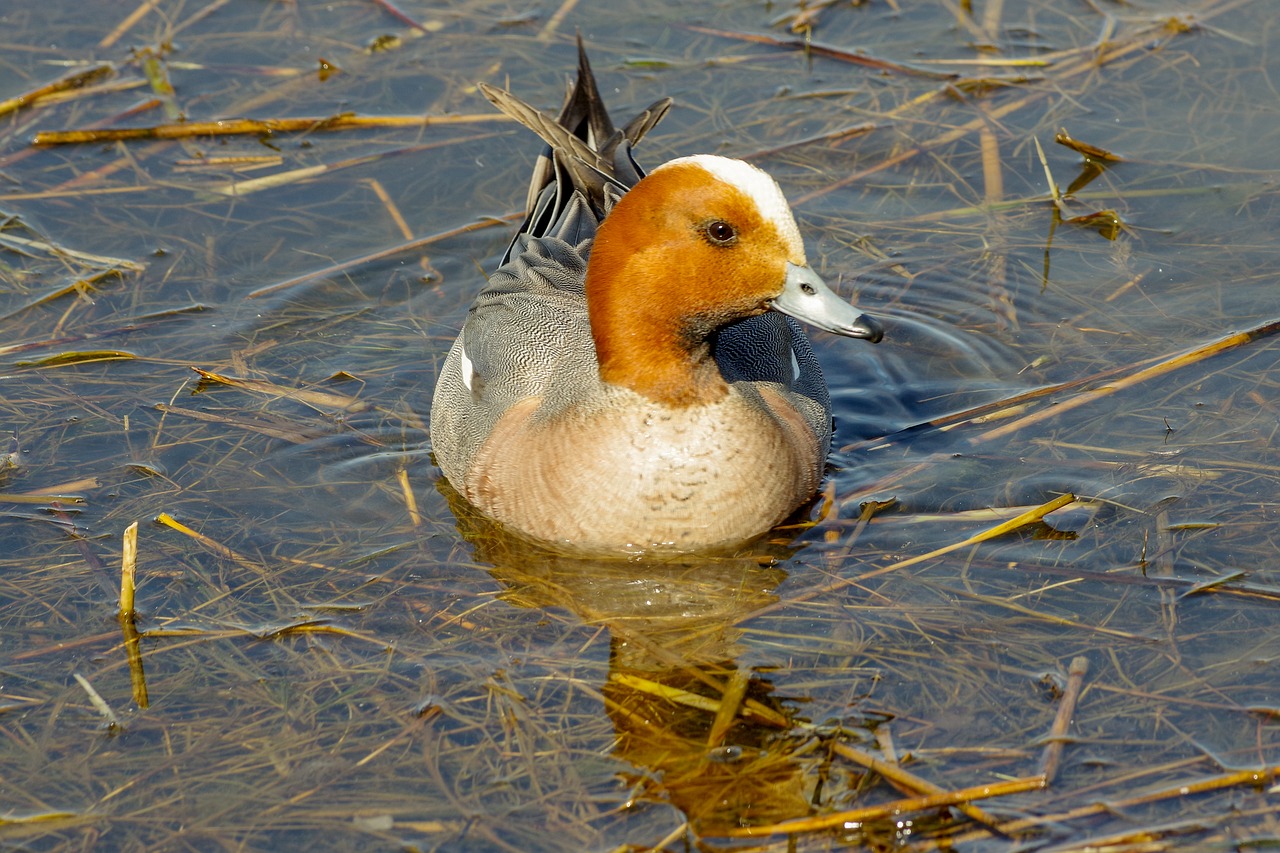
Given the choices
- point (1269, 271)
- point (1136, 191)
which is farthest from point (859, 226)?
point (1269, 271)

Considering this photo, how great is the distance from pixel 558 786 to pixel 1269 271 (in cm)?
393

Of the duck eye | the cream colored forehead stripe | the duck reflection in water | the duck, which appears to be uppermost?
the cream colored forehead stripe

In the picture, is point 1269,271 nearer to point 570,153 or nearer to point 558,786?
point 570,153

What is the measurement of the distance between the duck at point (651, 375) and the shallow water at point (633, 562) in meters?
0.22

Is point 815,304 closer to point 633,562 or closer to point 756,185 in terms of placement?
point 756,185

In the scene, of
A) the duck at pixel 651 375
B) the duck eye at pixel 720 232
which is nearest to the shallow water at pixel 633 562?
the duck at pixel 651 375

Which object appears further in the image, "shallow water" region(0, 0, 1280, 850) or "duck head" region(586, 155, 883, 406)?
"duck head" region(586, 155, 883, 406)

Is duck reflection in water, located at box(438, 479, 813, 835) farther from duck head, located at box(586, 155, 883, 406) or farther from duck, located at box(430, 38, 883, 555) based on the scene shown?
duck head, located at box(586, 155, 883, 406)

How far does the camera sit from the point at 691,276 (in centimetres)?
482

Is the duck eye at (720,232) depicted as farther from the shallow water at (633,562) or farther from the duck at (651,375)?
the shallow water at (633,562)

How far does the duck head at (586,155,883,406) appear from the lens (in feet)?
15.4

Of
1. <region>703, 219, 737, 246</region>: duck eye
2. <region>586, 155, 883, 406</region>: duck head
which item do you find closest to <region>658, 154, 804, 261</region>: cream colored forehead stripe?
<region>586, 155, 883, 406</region>: duck head

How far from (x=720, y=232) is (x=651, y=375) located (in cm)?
56

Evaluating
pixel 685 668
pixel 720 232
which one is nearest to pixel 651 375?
pixel 720 232
